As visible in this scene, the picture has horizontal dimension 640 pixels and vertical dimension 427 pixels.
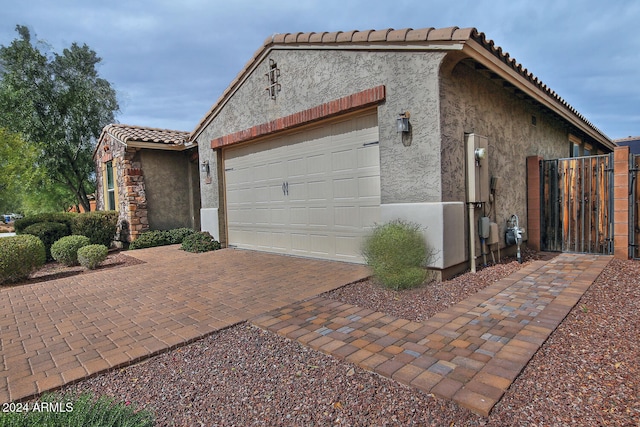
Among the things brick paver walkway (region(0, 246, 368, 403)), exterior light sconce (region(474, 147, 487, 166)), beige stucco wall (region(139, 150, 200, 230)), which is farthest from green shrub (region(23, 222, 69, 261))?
exterior light sconce (region(474, 147, 487, 166))

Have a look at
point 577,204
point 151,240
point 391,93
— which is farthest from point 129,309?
point 577,204

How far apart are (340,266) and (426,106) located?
298 cm

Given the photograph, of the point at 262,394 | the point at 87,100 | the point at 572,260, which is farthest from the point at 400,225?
the point at 87,100

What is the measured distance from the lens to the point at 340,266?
20.0ft

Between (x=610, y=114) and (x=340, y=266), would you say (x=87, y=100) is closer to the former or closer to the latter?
(x=340, y=266)

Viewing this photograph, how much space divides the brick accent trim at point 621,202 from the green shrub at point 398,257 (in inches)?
157

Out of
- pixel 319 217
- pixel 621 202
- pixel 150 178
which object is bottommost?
pixel 319 217

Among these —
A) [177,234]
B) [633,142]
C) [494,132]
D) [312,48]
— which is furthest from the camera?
[633,142]

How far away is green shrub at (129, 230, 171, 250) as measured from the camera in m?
10.0

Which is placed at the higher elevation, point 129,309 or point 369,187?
point 369,187

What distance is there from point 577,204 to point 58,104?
20.3m

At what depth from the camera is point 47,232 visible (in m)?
8.82

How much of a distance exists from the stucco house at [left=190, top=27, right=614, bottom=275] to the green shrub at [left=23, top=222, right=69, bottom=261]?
13.8ft

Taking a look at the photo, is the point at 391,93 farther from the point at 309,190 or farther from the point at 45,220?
the point at 45,220
